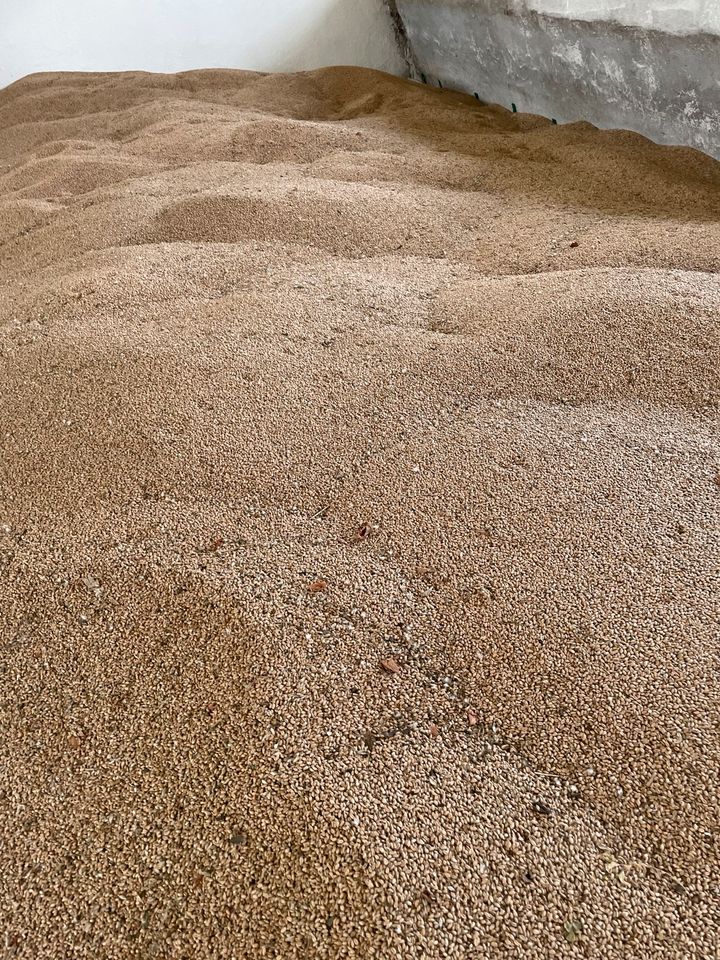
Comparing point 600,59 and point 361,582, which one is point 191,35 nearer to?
point 600,59

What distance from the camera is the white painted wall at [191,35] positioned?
3629mm

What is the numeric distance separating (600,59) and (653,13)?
0.35m

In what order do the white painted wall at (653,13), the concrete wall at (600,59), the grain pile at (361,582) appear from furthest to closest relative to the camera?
the concrete wall at (600,59) < the white painted wall at (653,13) < the grain pile at (361,582)

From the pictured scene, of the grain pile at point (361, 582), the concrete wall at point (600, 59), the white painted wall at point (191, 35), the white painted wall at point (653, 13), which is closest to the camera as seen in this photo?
the grain pile at point (361, 582)

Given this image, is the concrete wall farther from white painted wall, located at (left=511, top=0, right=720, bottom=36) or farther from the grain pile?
the grain pile

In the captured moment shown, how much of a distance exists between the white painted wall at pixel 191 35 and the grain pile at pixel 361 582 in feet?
7.44

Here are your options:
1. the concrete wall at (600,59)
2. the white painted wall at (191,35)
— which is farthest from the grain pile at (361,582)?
the white painted wall at (191,35)

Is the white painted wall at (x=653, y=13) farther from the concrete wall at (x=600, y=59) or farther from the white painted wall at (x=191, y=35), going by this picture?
the white painted wall at (x=191, y=35)

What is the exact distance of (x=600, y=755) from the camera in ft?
2.62

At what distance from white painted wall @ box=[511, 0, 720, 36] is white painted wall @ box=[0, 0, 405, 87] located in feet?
5.67

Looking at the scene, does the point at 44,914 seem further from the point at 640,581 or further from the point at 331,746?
the point at 640,581

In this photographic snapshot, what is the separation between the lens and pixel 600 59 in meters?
2.40

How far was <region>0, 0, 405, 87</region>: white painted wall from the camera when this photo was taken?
143 inches

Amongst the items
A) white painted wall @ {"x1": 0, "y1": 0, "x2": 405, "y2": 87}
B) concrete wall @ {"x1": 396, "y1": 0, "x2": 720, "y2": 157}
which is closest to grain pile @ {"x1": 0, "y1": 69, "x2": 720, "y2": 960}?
concrete wall @ {"x1": 396, "y1": 0, "x2": 720, "y2": 157}
